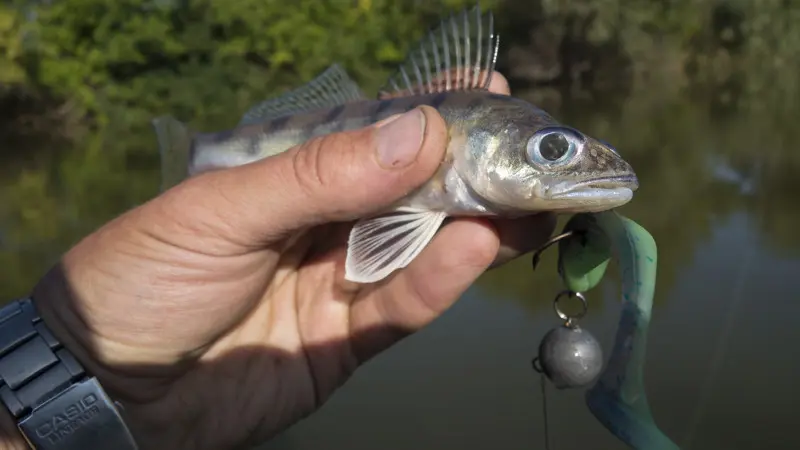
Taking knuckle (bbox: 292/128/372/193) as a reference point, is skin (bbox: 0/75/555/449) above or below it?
below

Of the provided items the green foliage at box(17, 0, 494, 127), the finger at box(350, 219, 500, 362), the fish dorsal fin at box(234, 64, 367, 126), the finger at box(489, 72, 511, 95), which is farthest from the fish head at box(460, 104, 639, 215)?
the green foliage at box(17, 0, 494, 127)

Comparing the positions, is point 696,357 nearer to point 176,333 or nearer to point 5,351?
point 176,333

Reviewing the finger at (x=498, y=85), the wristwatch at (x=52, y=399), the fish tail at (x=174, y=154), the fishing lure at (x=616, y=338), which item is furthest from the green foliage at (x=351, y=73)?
the wristwatch at (x=52, y=399)

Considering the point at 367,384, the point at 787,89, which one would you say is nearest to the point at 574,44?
the point at 787,89

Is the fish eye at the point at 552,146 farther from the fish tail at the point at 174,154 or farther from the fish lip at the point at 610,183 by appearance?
the fish tail at the point at 174,154

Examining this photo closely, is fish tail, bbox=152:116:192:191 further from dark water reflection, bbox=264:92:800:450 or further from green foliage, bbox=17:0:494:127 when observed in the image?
green foliage, bbox=17:0:494:127

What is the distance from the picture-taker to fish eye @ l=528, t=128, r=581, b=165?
1.70 meters

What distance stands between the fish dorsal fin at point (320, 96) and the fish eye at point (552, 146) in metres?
0.79

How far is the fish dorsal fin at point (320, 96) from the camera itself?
7.87ft

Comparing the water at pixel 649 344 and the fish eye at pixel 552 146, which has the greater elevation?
the fish eye at pixel 552 146

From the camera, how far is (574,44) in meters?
18.1

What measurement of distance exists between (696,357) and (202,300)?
9.02 feet

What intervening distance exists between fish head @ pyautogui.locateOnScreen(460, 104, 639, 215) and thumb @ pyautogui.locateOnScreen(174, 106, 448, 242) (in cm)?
14

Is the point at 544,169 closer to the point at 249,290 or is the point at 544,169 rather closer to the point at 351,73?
the point at 249,290
